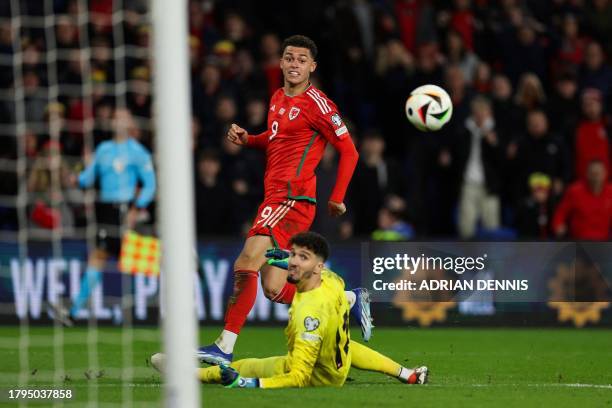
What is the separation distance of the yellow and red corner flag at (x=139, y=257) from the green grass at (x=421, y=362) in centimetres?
61

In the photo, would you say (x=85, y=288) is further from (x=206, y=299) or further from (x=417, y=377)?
(x=417, y=377)

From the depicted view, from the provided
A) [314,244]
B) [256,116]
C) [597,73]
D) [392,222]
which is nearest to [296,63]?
[314,244]

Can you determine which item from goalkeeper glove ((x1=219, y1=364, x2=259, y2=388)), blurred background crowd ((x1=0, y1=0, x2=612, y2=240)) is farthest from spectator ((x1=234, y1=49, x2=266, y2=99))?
goalkeeper glove ((x1=219, y1=364, x2=259, y2=388))

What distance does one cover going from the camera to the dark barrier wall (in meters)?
14.8

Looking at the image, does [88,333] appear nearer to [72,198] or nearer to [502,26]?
[72,198]

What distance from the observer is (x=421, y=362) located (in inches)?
456

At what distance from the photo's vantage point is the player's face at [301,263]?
9023 millimetres

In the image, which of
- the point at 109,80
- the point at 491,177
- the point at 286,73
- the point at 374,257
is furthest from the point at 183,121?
the point at 491,177

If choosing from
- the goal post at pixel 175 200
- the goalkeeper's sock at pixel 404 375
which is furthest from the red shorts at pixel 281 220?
the goal post at pixel 175 200

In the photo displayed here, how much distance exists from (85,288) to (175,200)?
25.5 ft

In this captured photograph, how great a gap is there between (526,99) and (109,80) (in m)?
4.97

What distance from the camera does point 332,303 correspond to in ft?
29.9

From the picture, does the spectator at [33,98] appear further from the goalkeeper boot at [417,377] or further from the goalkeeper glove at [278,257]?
the goalkeeper boot at [417,377]

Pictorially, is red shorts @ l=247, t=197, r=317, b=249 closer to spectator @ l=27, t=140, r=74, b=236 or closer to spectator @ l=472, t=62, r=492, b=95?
spectator @ l=27, t=140, r=74, b=236
